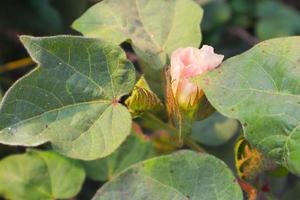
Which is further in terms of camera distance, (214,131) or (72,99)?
(214,131)

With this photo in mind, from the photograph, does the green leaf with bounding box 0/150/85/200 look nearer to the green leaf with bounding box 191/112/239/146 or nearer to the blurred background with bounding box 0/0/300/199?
the green leaf with bounding box 191/112/239/146

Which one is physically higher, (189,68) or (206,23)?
(189,68)

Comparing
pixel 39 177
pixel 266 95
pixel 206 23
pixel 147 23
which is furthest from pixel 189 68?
pixel 206 23

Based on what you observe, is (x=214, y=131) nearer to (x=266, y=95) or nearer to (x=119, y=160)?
(x=119, y=160)

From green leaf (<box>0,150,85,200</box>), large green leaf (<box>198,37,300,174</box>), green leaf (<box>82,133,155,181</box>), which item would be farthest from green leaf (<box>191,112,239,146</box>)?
large green leaf (<box>198,37,300,174</box>)

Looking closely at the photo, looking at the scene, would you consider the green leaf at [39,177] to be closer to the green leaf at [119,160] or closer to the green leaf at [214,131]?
the green leaf at [119,160]

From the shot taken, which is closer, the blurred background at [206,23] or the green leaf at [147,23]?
the green leaf at [147,23]

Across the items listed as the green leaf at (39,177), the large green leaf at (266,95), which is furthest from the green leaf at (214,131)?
the large green leaf at (266,95)

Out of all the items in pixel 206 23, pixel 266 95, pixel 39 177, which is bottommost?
pixel 206 23

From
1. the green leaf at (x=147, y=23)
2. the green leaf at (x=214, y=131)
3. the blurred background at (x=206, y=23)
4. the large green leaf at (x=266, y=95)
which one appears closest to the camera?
the large green leaf at (x=266, y=95)
